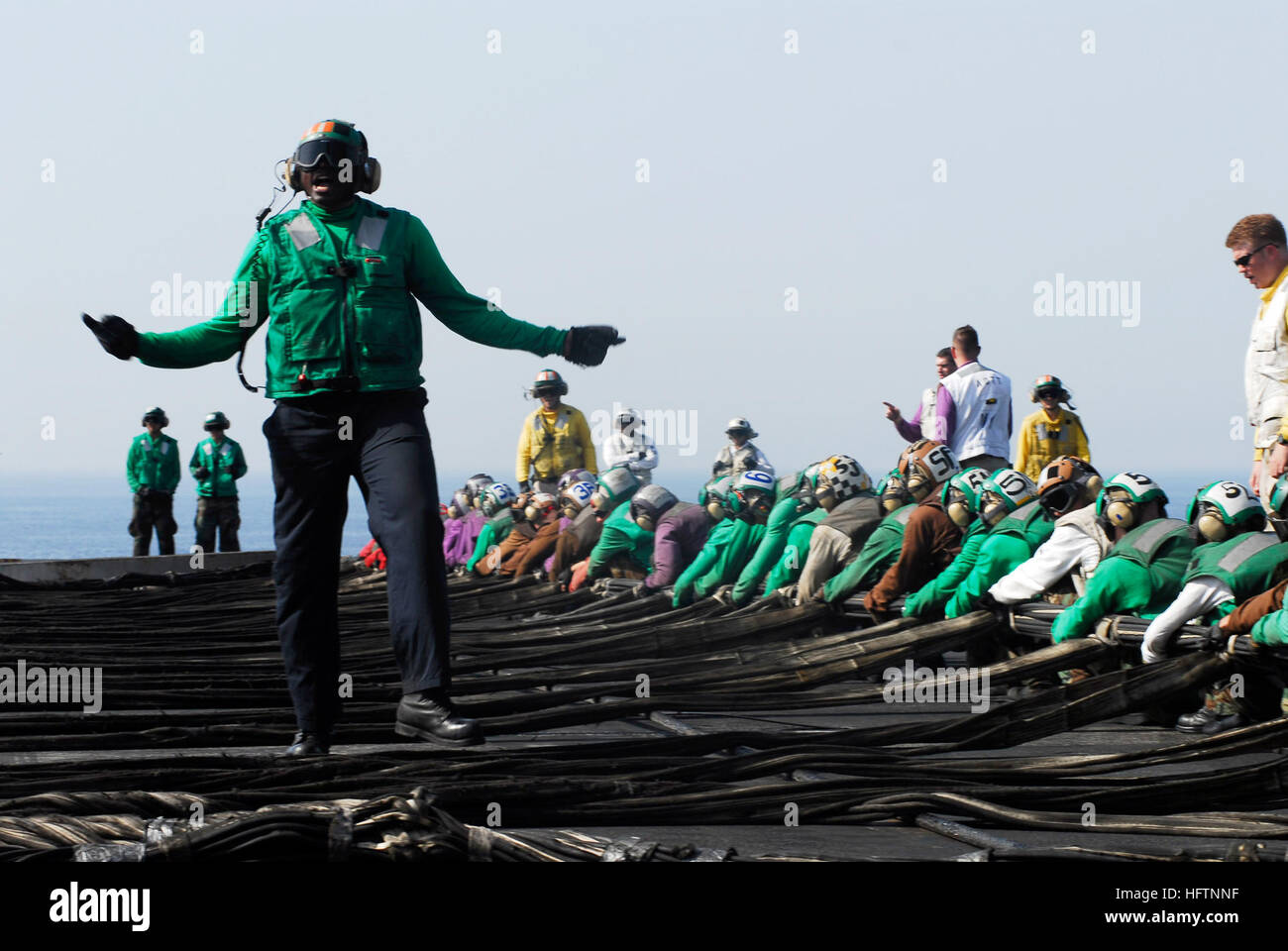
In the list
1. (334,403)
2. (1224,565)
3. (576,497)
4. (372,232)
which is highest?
(372,232)

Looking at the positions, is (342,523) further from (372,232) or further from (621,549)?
(621,549)

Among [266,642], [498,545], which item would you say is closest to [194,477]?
[498,545]

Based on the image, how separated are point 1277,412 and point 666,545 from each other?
19.6ft

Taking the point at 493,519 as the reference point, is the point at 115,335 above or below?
above

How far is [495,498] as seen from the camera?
18625 millimetres

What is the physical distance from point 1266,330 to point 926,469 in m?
3.61

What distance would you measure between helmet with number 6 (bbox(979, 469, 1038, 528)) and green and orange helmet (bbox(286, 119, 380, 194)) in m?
5.04

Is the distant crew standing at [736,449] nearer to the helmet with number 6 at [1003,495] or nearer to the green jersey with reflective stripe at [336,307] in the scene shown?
the helmet with number 6 at [1003,495]

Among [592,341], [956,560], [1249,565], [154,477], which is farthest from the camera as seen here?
[154,477]

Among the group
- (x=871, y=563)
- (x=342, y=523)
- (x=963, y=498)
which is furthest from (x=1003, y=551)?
(x=342, y=523)

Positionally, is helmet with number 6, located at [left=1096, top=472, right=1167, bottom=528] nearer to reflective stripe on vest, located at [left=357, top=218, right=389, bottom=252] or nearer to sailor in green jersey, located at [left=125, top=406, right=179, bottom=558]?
reflective stripe on vest, located at [left=357, top=218, right=389, bottom=252]

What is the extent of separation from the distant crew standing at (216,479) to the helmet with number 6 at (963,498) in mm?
12199

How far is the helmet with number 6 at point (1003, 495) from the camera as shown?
9672 mm
